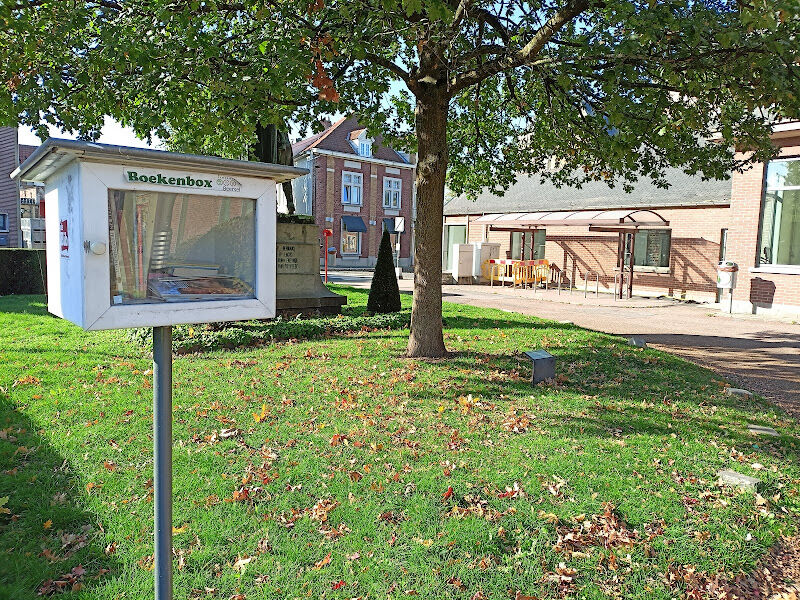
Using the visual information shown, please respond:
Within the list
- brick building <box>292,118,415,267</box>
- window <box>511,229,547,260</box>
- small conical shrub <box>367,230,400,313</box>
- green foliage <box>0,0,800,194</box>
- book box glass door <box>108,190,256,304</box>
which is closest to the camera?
book box glass door <box>108,190,256,304</box>

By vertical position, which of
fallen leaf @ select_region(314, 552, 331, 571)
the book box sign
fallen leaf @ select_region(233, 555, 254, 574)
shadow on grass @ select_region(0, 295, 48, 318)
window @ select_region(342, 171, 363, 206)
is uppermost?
window @ select_region(342, 171, 363, 206)

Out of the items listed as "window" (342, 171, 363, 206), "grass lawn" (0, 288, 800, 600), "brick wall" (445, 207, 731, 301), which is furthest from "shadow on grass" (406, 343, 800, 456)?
"window" (342, 171, 363, 206)

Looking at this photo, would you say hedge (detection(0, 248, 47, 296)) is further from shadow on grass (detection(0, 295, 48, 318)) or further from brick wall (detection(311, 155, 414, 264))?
brick wall (detection(311, 155, 414, 264))

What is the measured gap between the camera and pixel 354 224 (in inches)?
1602

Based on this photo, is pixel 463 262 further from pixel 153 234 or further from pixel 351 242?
pixel 153 234

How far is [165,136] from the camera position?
685 centimetres

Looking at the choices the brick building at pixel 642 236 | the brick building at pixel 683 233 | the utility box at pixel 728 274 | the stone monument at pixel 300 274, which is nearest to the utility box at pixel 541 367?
the stone monument at pixel 300 274

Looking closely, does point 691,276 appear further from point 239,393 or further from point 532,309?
point 239,393

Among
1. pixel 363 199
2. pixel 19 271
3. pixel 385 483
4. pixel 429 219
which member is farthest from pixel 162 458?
pixel 363 199

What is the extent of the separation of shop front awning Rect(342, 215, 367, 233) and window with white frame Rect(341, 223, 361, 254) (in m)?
0.29

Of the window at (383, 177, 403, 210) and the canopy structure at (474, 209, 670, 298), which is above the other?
the window at (383, 177, 403, 210)

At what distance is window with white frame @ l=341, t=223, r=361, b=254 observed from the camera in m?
40.5

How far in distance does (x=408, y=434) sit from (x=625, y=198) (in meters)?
20.7

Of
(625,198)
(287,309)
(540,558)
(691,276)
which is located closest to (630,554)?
(540,558)
